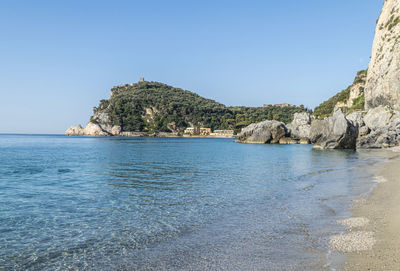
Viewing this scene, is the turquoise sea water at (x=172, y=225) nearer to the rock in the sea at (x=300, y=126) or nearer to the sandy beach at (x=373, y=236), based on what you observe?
the sandy beach at (x=373, y=236)

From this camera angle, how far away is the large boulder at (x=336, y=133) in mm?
51031

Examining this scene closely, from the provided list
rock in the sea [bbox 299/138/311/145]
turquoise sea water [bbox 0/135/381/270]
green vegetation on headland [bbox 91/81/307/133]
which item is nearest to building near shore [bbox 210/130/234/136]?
green vegetation on headland [bbox 91/81/307/133]

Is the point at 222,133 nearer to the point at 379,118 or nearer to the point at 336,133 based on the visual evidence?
the point at 379,118

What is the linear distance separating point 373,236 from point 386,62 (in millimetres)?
64815

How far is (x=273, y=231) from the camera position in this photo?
8.27 meters

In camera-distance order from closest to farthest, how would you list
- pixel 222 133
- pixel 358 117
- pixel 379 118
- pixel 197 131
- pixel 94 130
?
1. pixel 379 118
2. pixel 358 117
3. pixel 222 133
4. pixel 94 130
5. pixel 197 131

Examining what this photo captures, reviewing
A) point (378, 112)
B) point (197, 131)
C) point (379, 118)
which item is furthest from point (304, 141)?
point (197, 131)

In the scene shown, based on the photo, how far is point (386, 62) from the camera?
60406mm

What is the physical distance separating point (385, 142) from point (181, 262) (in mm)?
54492

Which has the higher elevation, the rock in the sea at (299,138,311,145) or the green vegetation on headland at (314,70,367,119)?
the green vegetation on headland at (314,70,367,119)

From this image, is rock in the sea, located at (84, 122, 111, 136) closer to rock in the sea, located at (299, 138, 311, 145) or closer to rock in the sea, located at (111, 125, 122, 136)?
rock in the sea, located at (111, 125, 122, 136)

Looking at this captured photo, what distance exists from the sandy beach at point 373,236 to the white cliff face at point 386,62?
177 ft

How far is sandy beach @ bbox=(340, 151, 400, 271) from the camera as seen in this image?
5.71 metres

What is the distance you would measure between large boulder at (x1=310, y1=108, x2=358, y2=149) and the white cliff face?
38.6 feet
